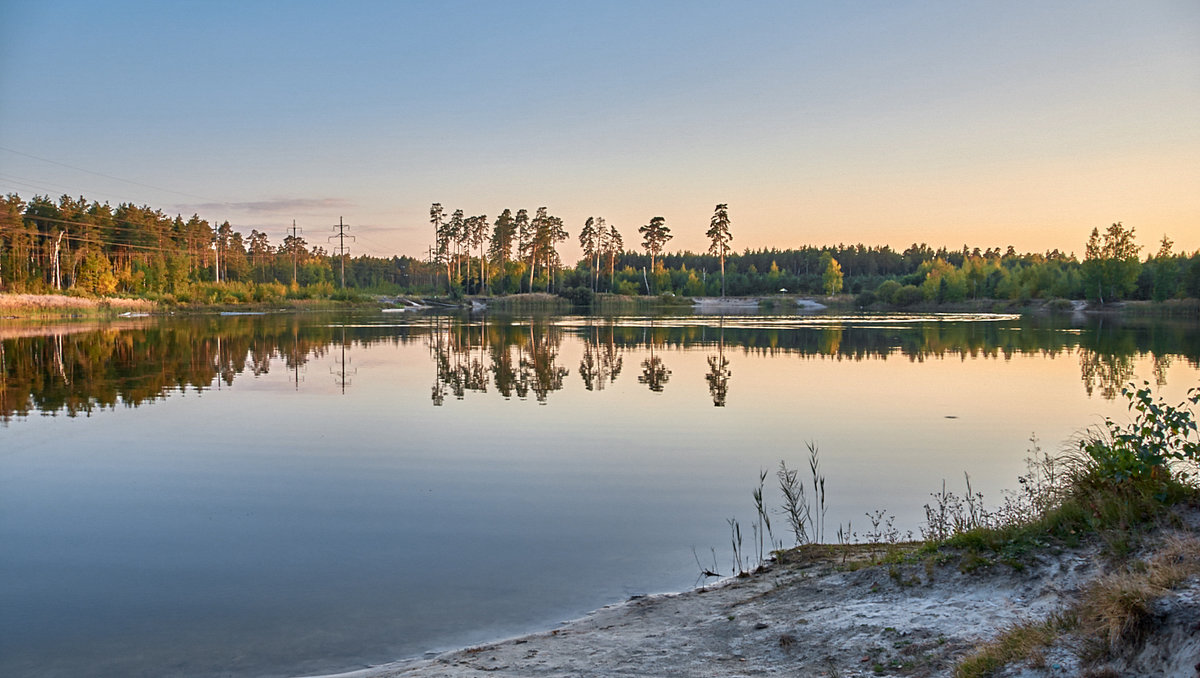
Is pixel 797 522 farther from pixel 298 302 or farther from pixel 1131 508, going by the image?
pixel 298 302

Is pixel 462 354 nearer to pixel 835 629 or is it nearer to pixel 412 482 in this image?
pixel 412 482

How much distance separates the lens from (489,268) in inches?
5192

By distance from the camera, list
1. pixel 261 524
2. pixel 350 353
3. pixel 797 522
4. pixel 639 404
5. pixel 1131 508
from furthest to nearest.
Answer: pixel 350 353, pixel 639 404, pixel 261 524, pixel 797 522, pixel 1131 508

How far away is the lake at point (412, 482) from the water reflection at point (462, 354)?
292 mm

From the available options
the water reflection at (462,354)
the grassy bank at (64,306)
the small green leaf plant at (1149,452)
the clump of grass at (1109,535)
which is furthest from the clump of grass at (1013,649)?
the grassy bank at (64,306)

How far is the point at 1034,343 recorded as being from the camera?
36.7 m

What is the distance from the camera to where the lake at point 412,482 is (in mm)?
6352

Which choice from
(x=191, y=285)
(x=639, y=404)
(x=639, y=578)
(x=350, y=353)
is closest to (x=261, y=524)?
(x=639, y=578)

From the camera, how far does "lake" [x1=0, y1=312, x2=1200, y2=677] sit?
635cm

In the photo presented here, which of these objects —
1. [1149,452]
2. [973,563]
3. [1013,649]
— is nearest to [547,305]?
[1149,452]

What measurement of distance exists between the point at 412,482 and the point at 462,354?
67.7 ft

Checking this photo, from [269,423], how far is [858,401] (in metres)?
13.1

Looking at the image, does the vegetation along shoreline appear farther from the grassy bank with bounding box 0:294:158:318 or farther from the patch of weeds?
the grassy bank with bounding box 0:294:158:318

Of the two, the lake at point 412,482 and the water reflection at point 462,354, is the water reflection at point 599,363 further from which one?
the lake at point 412,482
